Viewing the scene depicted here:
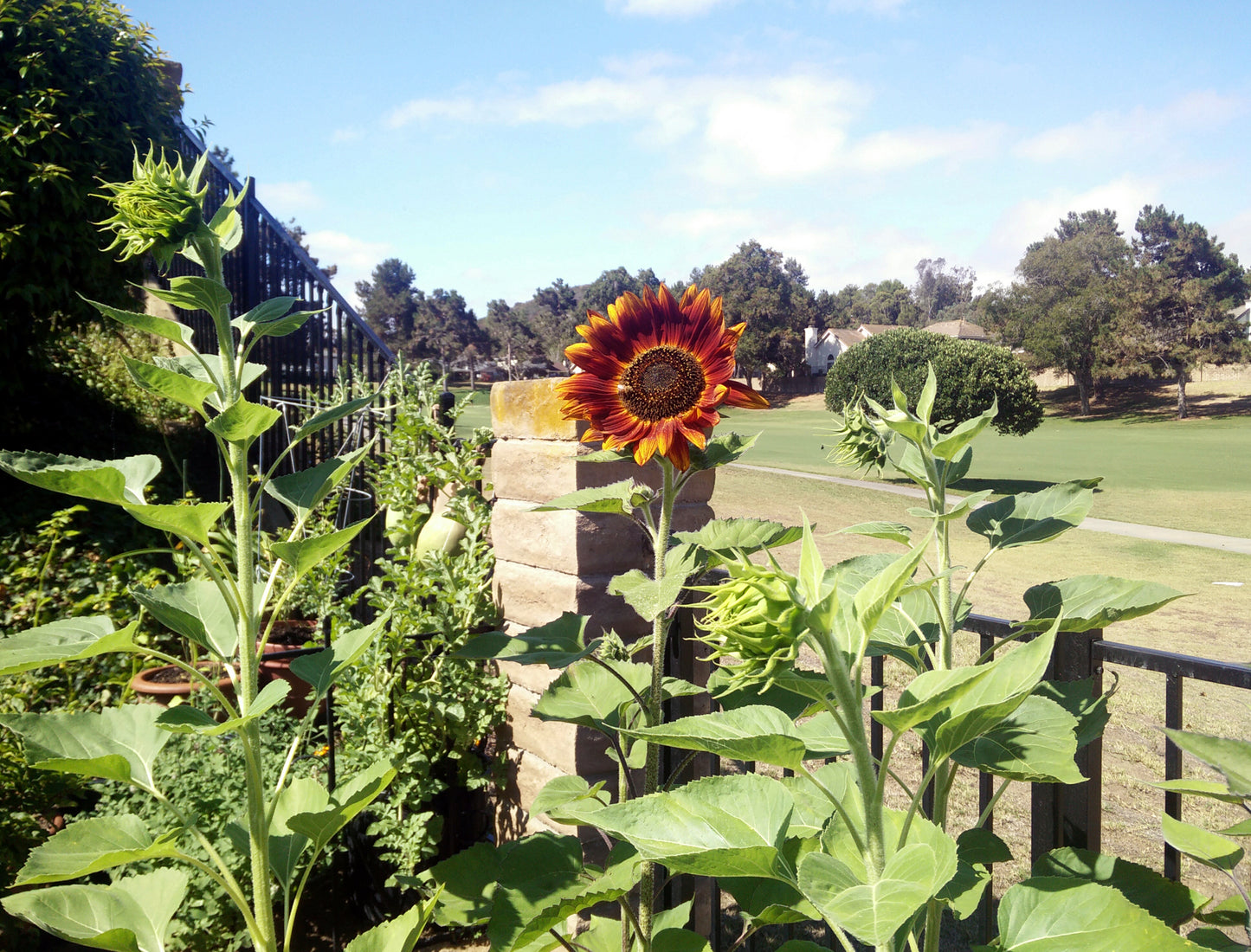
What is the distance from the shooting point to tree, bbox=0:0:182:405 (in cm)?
546

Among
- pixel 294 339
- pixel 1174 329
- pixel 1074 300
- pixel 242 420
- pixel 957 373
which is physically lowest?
pixel 242 420

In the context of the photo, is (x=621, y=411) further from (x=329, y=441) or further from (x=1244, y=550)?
(x=1244, y=550)

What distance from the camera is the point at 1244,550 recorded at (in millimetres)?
11727

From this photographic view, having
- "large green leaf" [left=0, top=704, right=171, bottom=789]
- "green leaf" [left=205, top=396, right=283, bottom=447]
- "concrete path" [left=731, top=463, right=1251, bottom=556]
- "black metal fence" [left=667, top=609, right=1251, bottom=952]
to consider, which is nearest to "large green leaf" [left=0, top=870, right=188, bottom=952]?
"large green leaf" [left=0, top=704, right=171, bottom=789]

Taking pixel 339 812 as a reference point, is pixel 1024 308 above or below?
above

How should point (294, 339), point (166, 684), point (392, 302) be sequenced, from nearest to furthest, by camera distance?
point (166, 684) → point (294, 339) → point (392, 302)

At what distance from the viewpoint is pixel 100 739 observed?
136cm

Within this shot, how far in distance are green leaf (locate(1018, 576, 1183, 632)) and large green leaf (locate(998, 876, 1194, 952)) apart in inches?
13.3

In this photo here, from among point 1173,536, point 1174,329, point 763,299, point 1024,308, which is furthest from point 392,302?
point 1173,536

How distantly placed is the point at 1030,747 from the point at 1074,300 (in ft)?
177

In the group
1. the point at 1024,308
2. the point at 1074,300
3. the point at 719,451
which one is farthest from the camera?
the point at 1024,308

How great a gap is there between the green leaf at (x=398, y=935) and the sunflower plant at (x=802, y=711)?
0.10m

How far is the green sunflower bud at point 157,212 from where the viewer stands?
3.81 ft

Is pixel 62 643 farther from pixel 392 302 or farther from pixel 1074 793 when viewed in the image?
pixel 392 302
